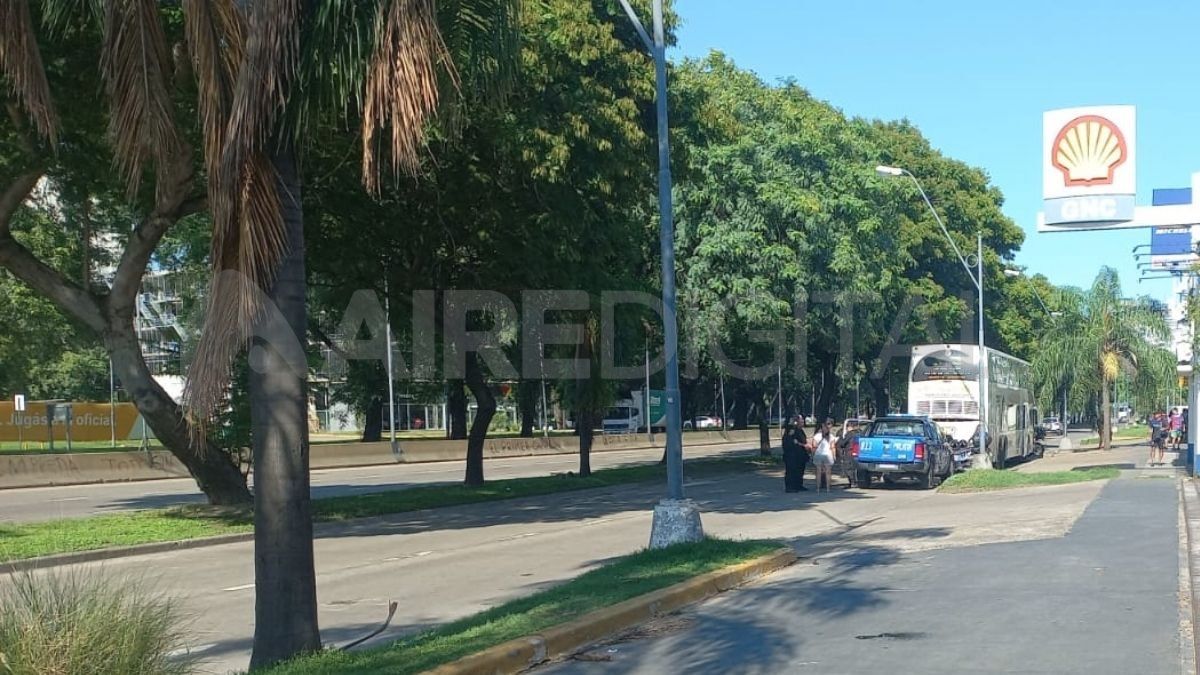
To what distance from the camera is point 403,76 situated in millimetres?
7867

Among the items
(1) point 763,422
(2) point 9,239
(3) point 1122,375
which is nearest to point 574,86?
(2) point 9,239

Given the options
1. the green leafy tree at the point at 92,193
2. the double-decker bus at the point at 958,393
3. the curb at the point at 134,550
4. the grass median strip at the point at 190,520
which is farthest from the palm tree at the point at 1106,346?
the curb at the point at 134,550

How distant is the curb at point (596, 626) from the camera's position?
788 cm

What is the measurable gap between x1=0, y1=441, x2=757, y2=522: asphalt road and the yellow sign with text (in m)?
10.8

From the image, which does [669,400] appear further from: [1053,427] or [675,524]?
[1053,427]

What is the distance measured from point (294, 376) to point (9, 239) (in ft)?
45.4

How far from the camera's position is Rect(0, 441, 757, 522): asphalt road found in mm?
24656

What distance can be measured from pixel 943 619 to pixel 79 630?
673 centimetres

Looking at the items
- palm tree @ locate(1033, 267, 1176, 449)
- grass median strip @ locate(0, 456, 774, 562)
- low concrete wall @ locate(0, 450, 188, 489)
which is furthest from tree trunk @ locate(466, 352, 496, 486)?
palm tree @ locate(1033, 267, 1176, 449)

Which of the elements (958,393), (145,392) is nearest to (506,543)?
(145,392)

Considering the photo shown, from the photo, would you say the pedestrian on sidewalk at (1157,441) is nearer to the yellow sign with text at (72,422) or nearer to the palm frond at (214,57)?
the palm frond at (214,57)

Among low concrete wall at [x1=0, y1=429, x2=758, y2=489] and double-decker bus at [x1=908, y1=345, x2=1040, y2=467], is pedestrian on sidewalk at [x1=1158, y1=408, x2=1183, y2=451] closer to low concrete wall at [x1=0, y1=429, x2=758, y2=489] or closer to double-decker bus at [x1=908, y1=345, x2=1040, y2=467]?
double-decker bus at [x1=908, y1=345, x2=1040, y2=467]

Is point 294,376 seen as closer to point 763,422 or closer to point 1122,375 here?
point 763,422

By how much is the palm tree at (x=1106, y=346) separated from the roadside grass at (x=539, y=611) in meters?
36.5
